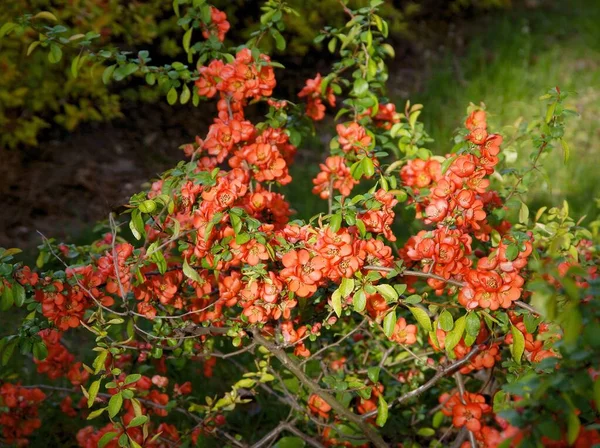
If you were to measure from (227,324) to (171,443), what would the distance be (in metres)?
0.36

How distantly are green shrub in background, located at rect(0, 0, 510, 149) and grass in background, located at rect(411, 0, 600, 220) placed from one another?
0.87 metres

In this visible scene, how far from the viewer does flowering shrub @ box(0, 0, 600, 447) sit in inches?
55.2

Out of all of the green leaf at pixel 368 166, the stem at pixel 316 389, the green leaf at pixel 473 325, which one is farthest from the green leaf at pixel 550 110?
the stem at pixel 316 389

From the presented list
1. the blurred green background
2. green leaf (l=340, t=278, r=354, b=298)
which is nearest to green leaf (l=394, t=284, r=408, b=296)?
green leaf (l=340, t=278, r=354, b=298)

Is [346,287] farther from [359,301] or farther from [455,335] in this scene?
[455,335]

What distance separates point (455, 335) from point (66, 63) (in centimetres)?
296

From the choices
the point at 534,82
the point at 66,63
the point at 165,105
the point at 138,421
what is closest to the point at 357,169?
the point at 138,421

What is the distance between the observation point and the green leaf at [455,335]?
4.66ft

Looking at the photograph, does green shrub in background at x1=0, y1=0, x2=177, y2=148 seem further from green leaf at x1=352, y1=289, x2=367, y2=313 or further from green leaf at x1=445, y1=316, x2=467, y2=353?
green leaf at x1=445, y1=316, x2=467, y2=353

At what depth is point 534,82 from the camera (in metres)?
4.53

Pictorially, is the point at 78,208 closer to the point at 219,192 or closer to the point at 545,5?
the point at 219,192

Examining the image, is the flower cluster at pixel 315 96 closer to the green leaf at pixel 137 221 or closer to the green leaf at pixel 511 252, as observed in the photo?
the green leaf at pixel 137 221

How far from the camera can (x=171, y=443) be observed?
184 cm

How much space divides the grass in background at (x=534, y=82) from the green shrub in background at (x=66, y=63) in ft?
2.87
